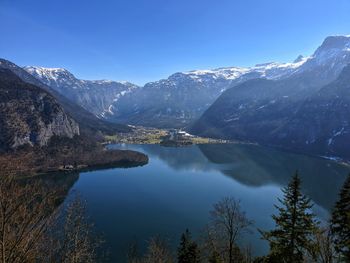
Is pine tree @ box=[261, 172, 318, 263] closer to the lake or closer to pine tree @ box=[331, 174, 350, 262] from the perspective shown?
pine tree @ box=[331, 174, 350, 262]

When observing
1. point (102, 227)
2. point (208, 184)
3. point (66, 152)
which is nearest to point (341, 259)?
point (102, 227)

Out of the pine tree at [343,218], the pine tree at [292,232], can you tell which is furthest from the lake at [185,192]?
the pine tree at [343,218]

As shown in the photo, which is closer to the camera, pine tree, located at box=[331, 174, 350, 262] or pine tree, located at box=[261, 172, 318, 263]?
pine tree, located at box=[331, 174, 350, 262]

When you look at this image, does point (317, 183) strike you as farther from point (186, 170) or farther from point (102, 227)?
point (102, 227)

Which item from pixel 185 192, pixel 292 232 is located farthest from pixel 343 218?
pixel 185 192

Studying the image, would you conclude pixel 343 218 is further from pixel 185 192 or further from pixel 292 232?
pixel 185 192

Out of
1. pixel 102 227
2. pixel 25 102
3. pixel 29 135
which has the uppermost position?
pixel 25 102

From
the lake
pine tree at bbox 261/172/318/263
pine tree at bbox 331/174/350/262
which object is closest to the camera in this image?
pine tree at bbox 331/174/350/262

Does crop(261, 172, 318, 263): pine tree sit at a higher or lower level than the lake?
higher

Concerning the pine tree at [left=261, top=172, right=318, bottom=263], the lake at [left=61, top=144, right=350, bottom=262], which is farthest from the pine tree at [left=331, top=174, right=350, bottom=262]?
the lake at [left=61, top=144, right=350, bottom=262]
